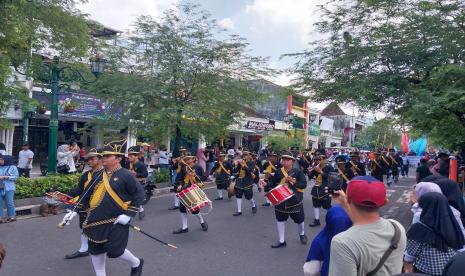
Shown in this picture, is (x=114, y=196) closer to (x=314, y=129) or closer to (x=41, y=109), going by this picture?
(x=41, y=109)

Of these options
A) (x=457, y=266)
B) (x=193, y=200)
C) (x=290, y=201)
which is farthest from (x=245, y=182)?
(x=457, y=266)

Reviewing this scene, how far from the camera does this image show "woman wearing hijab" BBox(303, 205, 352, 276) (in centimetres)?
338

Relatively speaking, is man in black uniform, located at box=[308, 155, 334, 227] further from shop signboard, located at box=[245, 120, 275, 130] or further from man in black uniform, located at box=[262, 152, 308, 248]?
shop signboard, located at box=[245, 120, 275, 130]

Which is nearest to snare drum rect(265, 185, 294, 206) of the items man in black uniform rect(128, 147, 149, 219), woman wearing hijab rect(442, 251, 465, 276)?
man in black uniform rect(128, 147, 149, 219)

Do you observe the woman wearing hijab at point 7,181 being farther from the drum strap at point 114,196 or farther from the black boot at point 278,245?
the black boot at point 278,245

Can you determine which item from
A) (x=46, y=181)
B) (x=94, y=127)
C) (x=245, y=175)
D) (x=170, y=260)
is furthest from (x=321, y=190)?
(x=94, y=127)

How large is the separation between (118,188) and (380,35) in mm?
7855

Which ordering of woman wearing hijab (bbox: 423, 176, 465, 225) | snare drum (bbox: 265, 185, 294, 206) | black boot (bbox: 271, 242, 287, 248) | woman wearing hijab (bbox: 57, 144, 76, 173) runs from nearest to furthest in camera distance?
woman wearing hijab (bbox: 423, 176, 465, 225) < snare drum (bbox: 265, 185, 294, 206) < black boot (bbox: 271, 242, 287, 248) < woman wearing hijab (bbox: 57, 144, 76, 173)

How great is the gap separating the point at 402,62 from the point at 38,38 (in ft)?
32.5

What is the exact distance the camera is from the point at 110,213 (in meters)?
5.48

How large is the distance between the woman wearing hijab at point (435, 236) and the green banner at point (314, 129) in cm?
4553

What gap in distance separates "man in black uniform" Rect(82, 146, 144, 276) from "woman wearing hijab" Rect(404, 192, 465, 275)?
334 cm

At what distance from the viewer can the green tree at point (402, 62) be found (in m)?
9.39

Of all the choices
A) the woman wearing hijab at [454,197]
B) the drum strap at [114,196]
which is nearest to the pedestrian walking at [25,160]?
the drum strap at [114,196]
